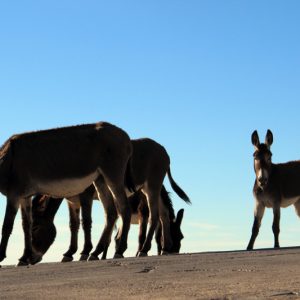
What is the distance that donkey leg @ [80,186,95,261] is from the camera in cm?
1365

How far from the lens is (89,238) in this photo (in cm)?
1374

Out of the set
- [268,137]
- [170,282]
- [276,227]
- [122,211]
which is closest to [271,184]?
[276,227]

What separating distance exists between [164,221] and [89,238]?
3.85 m

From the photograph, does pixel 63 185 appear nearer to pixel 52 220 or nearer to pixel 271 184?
pixel 52 220

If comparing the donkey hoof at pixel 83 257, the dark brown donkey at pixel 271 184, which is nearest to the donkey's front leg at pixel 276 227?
the dark brown donkey at pixel 271 184

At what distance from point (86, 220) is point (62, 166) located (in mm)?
1480

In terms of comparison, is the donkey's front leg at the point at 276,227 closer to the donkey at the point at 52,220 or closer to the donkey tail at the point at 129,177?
the donkey at the point at 52,220

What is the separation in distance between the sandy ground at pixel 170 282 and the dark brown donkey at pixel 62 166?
433 cm

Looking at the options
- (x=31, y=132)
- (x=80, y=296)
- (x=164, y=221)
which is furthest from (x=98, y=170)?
(x=80, y=296)

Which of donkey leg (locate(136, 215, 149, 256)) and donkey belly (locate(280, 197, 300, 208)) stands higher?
donkey belly (locate(280, 197, 300, 208))

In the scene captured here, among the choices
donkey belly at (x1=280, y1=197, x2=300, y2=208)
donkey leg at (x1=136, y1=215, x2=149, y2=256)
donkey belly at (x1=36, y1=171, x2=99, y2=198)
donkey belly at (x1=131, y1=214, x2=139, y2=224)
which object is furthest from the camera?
donkey belly at (x1=131, y1=214, x2=139, y2=224)

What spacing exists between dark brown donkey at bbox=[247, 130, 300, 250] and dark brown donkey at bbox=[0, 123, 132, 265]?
411cm

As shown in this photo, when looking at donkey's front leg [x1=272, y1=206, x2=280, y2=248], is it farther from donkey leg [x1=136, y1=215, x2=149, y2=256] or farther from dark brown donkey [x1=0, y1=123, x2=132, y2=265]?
dark brown donkey [x1=0, y1=123, x2=132, y2=265]

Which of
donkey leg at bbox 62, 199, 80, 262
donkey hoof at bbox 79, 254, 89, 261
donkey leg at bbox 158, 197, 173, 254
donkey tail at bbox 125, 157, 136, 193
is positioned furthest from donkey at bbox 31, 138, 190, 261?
donkey leg at bbox 158, 197, 173, 254
